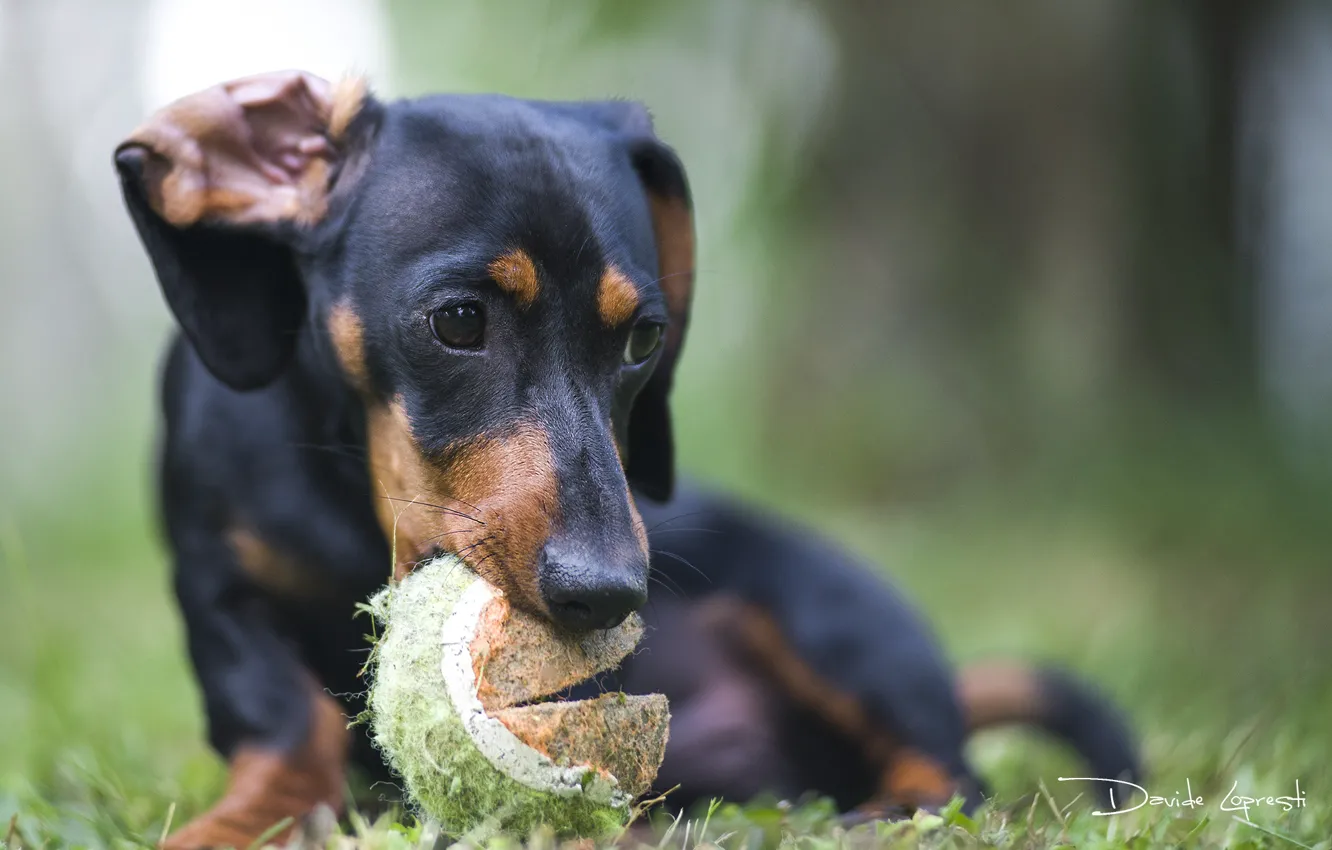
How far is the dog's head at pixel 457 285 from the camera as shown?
2137 mm

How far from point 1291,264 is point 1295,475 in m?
2.31

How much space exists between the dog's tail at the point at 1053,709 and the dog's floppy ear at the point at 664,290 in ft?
3.30

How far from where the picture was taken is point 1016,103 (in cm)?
780

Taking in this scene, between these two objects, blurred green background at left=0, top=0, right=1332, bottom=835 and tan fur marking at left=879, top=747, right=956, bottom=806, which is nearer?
tan fur marking at left=879, top=747, right=956, bottom=806

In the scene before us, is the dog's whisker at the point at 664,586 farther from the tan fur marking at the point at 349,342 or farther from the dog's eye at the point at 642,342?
the tan fur marking at the point at 349,342

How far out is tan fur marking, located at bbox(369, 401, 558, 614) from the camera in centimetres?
206

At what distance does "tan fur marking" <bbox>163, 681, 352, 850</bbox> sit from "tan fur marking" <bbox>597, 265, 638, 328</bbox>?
1024mm

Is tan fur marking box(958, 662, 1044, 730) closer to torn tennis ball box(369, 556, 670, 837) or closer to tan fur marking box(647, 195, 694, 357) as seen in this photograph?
tan fur marking box(647, 195, 694, 357)

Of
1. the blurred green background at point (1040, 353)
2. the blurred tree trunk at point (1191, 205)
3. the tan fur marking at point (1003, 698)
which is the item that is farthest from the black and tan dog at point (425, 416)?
the blurred tree trunk at point (1191, 205)

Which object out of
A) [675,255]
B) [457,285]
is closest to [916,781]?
[675,255]

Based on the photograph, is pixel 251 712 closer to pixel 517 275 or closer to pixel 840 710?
pixel 517 275

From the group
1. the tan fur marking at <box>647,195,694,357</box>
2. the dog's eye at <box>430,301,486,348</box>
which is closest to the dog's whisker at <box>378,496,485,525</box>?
the dog's eye at <box>430,301,486,348</box>

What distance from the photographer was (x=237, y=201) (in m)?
2.57
